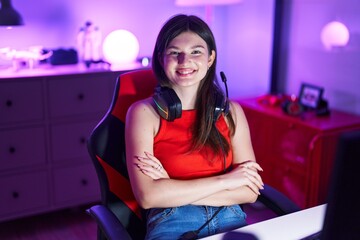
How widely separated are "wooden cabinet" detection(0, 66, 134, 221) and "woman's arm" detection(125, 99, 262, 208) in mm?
1177

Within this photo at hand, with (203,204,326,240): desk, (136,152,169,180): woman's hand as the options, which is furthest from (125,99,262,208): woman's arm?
(203,204,326,240): desk

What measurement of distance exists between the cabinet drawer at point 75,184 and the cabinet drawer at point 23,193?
0.25 feet

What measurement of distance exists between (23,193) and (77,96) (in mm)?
640

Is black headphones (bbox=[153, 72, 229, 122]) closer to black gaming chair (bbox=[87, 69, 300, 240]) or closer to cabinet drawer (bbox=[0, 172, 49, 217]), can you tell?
black gaming chair (bbox=[87, 69, 300, 240])

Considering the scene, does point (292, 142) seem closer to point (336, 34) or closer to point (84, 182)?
point (336, 34)

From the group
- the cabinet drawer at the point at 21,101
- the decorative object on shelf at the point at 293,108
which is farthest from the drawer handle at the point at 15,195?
the decorative object on shelf at the point at 293,108

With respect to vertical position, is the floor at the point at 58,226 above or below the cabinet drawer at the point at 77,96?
below

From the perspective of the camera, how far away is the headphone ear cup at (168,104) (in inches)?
63.4

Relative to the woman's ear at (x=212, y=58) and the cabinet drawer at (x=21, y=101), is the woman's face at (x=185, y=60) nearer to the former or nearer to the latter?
the woman's ear at (x=212, y=58)

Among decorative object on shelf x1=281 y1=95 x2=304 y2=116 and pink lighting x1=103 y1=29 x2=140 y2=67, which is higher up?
pink lighting x1=103 y1=29 x2=140 y2=67

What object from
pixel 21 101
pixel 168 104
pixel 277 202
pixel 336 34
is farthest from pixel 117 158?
pixel 336 34

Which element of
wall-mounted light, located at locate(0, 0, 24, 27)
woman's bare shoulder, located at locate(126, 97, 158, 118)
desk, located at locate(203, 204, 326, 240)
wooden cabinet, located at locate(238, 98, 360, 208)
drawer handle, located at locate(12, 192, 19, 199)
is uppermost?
wall-mounted light, located at locate(0, 0, 24, 27)

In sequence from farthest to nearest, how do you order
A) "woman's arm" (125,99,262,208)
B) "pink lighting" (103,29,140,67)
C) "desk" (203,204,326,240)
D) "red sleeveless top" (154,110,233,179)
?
"pink lighting" (103,29,140,67) → "red sleeveless top" (154,110,233,179) → "woman's arm" (125,99,262,208) → "desk" (203,204,326,240)

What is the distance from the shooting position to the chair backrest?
169 centimetres
